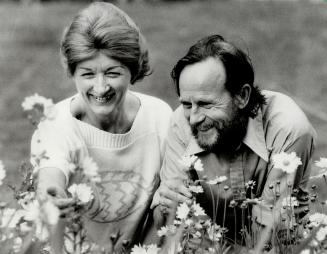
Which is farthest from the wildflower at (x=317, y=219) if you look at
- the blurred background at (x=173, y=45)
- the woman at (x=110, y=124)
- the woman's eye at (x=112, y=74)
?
the blurred background at (x=173, y=45)

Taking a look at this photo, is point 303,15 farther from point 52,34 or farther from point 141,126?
point 141,126

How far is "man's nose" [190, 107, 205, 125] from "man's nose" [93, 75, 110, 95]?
452 millimetres

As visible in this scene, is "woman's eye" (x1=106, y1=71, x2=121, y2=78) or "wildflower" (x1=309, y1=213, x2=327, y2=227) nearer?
"wildflower" (x1=309, y1=213, x2=327, y2=227)

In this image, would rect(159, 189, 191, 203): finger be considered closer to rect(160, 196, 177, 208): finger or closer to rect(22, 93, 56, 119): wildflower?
rect(160, 196, 177, 208): finger

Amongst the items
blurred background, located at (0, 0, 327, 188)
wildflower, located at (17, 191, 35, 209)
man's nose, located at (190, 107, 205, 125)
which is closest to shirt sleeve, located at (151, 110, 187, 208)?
man's nose, located at (190, 107, 205, 125)

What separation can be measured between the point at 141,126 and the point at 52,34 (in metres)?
9.19

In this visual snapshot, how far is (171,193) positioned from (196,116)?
1.24ft

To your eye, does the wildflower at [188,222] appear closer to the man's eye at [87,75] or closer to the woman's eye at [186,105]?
the woman's eye at [186,105]

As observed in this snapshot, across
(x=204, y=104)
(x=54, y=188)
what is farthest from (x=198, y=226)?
(x=204, y=104)

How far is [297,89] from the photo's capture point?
1001cm

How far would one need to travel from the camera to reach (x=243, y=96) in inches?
169

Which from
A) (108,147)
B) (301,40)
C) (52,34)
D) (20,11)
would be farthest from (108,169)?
(20,11)

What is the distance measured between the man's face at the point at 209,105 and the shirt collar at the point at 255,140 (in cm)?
5

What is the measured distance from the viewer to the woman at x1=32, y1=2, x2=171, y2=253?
4.27 meters
